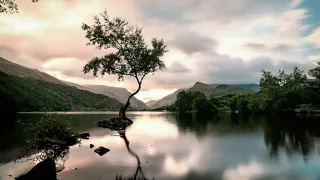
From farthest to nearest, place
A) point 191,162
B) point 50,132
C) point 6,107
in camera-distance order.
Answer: point 6,107 < point 50,132 < point 191,162

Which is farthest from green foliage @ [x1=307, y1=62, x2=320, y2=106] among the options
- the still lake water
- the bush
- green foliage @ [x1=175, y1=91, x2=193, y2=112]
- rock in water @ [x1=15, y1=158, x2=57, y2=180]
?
rock in water @ [x1=15, y1=158, x2=57, y2=180]

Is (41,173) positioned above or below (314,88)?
below

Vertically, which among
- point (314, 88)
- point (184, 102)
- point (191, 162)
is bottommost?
point (191, 162)

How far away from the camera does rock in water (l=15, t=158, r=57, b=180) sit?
14023 millimetres

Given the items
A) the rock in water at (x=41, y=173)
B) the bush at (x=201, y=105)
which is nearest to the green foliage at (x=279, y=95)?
the bush at (x=201, y=105)

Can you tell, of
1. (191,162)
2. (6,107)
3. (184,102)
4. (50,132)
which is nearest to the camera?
(191,162)

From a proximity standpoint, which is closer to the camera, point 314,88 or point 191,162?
point 191,162

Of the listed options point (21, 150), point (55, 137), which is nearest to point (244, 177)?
point (21, 150)

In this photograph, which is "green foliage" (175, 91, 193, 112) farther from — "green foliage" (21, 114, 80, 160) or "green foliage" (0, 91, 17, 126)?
"green foliage" (21, 114, 80, 160)

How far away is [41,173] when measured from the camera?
14.2m

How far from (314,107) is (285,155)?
117459mm

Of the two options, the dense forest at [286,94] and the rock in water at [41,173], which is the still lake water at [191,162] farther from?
the dense forest at [286,94]

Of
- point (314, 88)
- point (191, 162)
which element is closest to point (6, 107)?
point (191, 162)

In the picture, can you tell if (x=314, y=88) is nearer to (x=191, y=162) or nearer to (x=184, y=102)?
(x=184, y=102)
